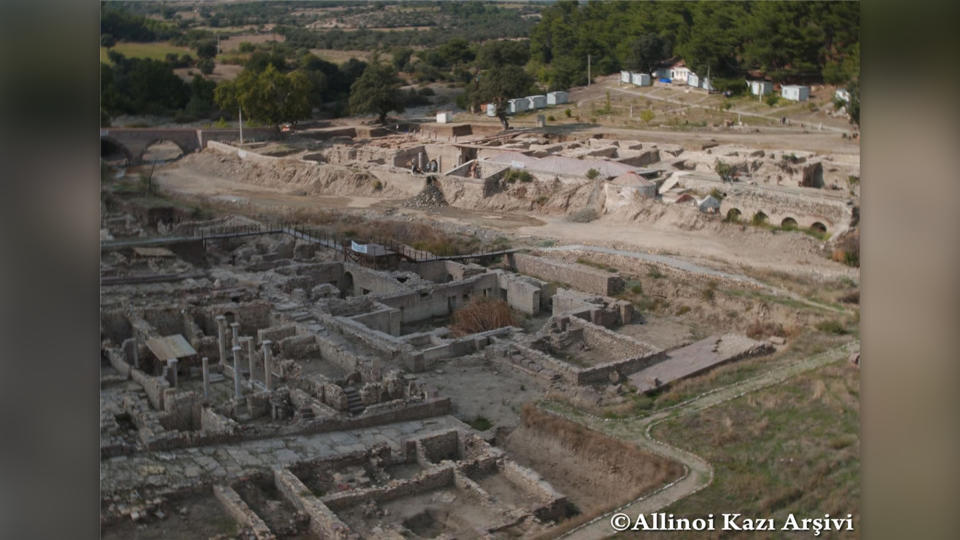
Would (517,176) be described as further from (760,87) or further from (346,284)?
(346,284)

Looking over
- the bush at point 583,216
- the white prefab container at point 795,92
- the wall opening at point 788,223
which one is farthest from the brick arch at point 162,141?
the wall opening at point 788,223

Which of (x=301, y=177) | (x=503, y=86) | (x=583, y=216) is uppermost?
(x=503, y=86)

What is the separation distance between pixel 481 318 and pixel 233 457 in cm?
573

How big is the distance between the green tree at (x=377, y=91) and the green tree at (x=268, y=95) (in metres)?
2.37

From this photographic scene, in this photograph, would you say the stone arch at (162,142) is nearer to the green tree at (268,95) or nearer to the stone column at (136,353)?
the green tree at (268,95)

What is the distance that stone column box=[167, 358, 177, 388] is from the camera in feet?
36.2

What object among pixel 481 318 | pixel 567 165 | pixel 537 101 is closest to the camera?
pixel 481 318

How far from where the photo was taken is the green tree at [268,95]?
26.5 m

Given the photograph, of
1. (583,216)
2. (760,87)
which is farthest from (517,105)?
(583,216)

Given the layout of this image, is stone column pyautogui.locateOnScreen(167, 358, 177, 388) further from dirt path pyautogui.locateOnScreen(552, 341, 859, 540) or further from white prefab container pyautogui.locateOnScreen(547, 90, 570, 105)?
white prefab container pyautogui.locateOnScreen(547, 90, 570, 105)

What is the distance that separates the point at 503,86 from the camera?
1152 inches

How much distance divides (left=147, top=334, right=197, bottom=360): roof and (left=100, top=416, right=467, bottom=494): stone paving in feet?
9.75
